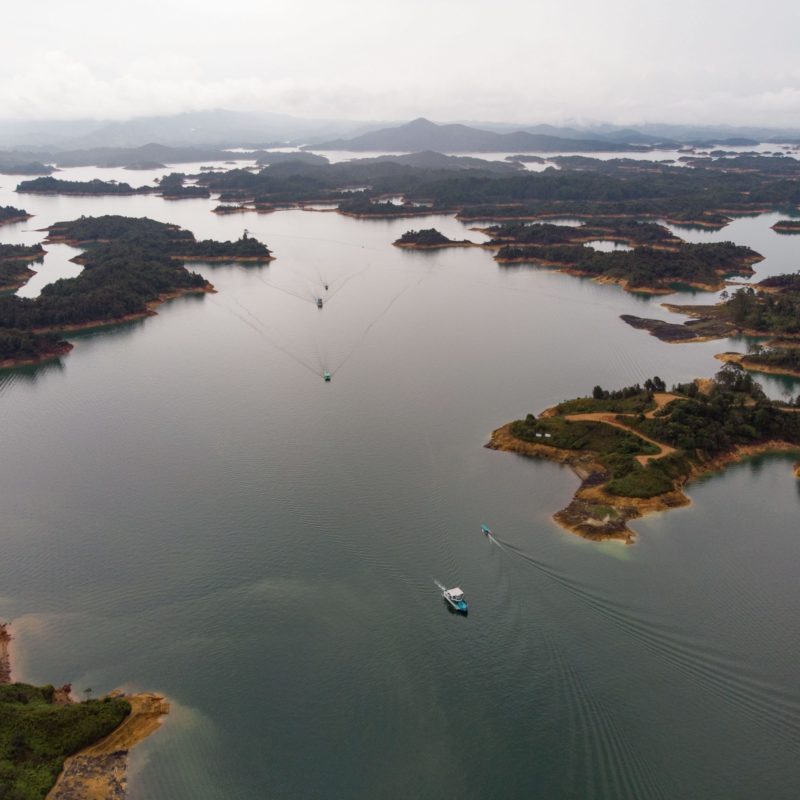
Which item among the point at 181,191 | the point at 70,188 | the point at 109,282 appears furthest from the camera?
the point at 70,188

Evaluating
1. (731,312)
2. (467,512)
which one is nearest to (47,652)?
(467,512)

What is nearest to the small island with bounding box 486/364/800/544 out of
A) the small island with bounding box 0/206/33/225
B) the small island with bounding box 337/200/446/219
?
the small island with bounding box 337/200/446/219

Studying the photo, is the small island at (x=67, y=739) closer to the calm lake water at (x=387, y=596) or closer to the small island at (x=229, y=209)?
the calm lake water at (x=387, y=596)

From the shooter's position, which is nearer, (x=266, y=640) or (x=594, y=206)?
(x=266, y=640)

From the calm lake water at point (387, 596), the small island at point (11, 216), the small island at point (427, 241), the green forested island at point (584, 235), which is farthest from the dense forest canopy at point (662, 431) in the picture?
the small island at point (11, 216)

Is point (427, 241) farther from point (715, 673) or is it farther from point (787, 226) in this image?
point (715, 673)

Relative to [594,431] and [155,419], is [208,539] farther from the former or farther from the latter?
[594,431]

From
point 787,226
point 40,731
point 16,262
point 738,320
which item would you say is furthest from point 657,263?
point 16,262
